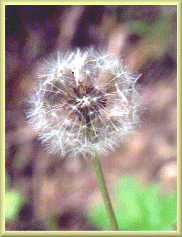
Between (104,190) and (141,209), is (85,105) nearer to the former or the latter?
(104,190)

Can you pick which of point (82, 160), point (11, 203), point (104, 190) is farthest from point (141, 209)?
point (11, 203)

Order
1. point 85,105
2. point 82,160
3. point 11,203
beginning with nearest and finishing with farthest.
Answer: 1. point 85,105
2. point 11,203
3. point 82,160

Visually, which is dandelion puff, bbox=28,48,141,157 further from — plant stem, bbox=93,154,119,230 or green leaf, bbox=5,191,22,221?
green leaf, bbox=5,191,22,221

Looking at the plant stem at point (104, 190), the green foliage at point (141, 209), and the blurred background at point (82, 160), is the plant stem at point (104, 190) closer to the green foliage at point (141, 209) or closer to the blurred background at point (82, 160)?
the green foliage at point (141, 209)

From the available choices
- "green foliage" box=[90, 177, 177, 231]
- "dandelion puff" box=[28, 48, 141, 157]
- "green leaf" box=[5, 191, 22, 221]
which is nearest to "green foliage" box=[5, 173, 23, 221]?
"green leaf" box=[5, 191, 22, 221]

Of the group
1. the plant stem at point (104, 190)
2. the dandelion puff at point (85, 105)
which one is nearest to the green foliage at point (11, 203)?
the dandelion puff at point (85, 105)

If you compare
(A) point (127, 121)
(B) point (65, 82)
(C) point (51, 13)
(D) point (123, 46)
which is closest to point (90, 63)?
(B) point (65, 82)
